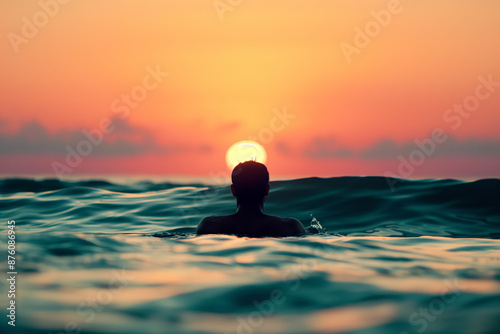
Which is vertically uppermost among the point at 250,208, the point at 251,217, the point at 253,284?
the point at 250,208

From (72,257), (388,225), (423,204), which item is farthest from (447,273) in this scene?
(423,204)

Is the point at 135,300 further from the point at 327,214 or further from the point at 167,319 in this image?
the point at 327,214

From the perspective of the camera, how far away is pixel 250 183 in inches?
247

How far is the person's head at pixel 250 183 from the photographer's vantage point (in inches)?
247

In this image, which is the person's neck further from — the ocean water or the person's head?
the ocean water

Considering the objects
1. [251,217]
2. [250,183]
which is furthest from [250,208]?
[250,183]

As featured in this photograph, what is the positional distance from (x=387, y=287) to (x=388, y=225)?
5655 mm

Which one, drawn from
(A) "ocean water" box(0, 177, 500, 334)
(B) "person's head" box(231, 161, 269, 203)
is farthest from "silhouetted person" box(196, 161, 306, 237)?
(A) "ocean water" box(0, 177, 500, 334)

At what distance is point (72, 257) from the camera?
4.50 meters

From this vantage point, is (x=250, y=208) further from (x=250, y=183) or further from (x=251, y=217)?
(x=250, y=183)

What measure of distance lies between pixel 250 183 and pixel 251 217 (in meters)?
0.42

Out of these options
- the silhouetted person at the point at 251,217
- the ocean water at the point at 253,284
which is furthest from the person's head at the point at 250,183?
the ocean water at the point at 253,284

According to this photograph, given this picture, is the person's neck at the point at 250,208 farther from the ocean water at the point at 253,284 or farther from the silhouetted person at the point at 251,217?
the ocean water at the point at 253,284

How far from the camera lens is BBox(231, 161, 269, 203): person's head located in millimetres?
6285
